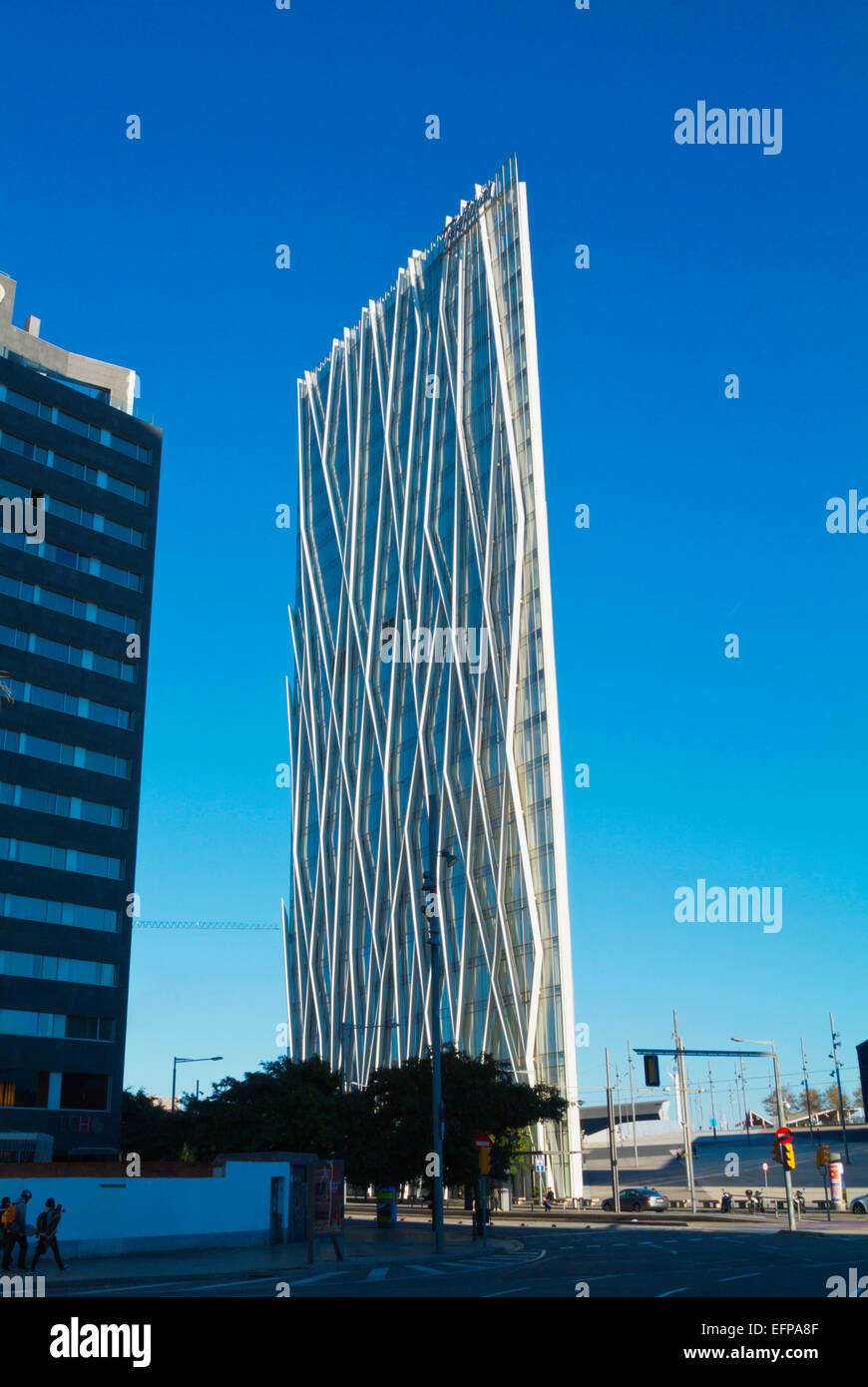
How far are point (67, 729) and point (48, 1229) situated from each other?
124 feet

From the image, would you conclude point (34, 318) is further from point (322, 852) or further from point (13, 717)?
point (322, 852)

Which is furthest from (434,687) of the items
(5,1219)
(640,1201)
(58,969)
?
(5,1219)

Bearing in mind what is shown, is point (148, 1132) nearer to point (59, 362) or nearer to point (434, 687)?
point (434, 687)

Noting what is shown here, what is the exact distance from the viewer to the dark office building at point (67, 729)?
56.9m

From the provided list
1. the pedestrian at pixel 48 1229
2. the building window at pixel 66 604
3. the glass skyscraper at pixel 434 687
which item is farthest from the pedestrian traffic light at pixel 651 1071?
the building window at pixel 66 604

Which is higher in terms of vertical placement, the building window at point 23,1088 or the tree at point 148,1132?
the building window at point 23,1088

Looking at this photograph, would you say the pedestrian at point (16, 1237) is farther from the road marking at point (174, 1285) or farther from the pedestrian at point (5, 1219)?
the road marking at point (174, 1285)

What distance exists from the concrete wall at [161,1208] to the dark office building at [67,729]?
21.8m

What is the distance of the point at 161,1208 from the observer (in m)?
33.0

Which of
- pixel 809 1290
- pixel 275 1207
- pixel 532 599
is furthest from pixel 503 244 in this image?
pixel 809 1290

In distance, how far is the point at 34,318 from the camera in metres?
74.2

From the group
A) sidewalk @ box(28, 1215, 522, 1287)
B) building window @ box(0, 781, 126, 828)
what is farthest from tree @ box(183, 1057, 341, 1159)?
building window @ box(0, 781, 126, 828)

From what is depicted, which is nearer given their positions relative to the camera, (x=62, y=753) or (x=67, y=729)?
(x=62, y=753)
